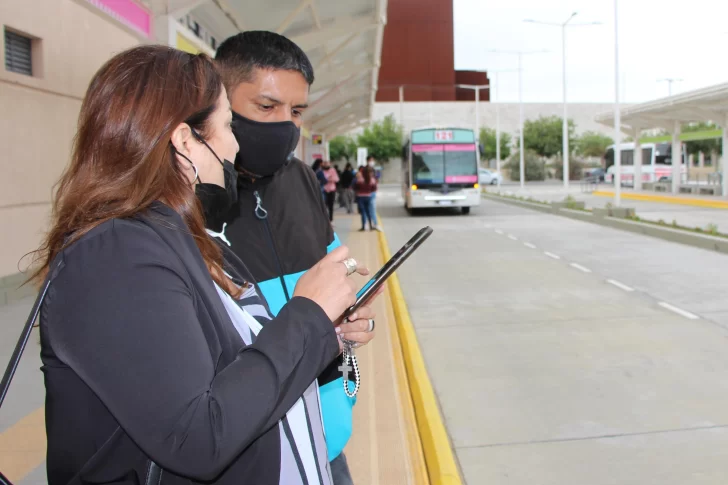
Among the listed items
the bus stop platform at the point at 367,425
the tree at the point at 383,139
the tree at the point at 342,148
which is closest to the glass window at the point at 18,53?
the bus stop platform at the point at 367,425

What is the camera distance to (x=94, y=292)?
1.11 metres

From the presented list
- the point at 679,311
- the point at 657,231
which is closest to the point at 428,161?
the point at 657,231

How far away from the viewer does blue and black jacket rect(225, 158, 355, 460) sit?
195 cm

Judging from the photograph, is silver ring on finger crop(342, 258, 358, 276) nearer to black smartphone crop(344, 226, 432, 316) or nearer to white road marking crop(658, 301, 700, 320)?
black smartphone crop(344, 226, 432, 316)

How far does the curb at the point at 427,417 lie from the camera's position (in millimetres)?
3949

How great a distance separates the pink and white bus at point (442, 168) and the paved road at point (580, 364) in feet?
40.7

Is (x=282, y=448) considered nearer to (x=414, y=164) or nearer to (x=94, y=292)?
(x=94, y=292)

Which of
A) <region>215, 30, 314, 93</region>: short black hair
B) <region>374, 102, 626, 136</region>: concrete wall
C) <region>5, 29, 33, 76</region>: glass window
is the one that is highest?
<region>374, 102, 626, 136</region>: concrete wall

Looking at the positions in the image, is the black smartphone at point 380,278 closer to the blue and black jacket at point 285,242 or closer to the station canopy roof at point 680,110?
the blue and black jacket at point 285,242

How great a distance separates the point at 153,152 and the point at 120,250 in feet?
0.74

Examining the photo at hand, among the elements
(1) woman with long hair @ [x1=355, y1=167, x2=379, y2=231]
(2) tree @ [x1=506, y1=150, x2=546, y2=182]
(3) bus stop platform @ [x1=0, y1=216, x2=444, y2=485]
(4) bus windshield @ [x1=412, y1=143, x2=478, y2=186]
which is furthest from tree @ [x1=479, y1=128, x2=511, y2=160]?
(3) bus stop platform @ [x1=0, y1=216, x2=444, y2=485]

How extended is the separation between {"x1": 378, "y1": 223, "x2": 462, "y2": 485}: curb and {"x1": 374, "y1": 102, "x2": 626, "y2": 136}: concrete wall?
60.3 metres

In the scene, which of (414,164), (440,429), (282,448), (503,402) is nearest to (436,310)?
(503,402)

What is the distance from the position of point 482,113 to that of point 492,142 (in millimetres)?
7722
